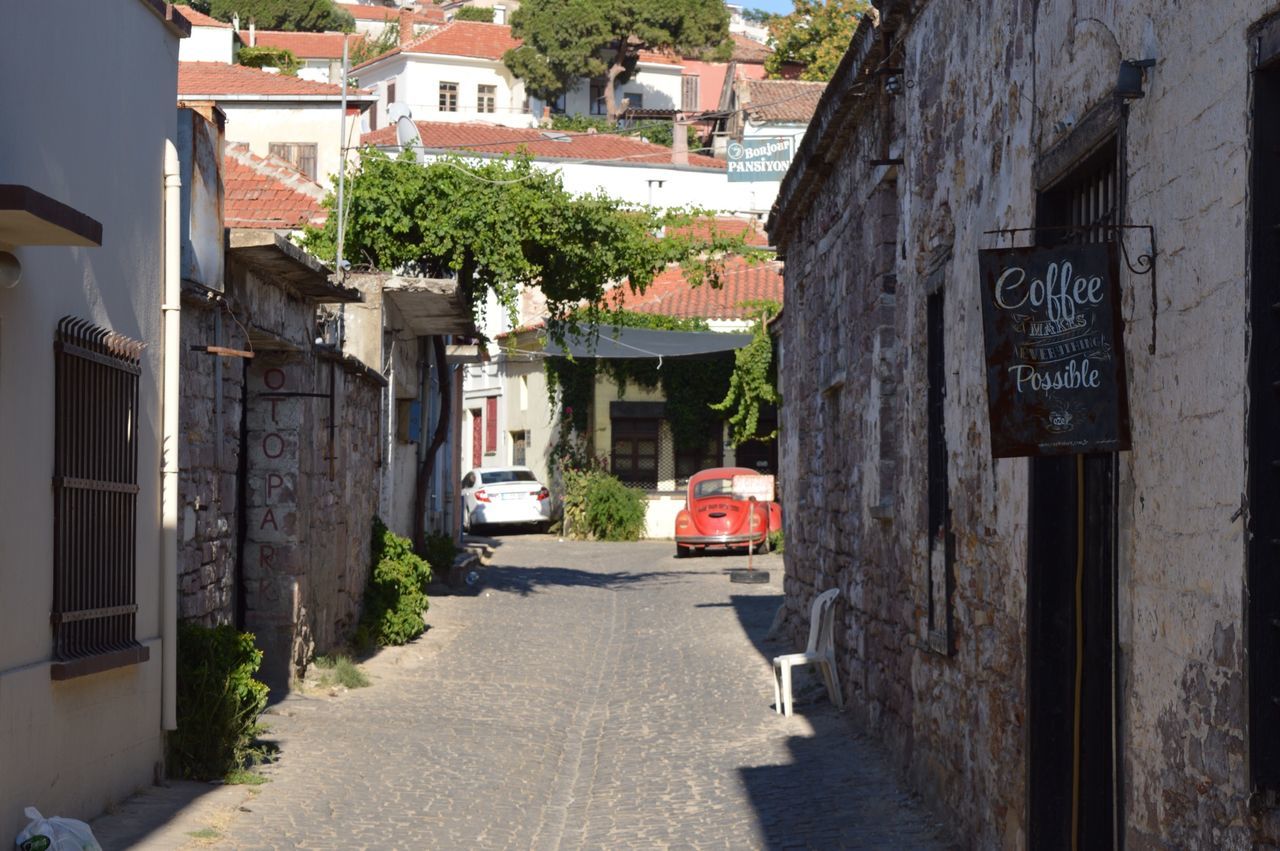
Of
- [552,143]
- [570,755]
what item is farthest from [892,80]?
[552,143]

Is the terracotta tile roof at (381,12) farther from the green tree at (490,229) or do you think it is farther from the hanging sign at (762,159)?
the green tree at (490,229)

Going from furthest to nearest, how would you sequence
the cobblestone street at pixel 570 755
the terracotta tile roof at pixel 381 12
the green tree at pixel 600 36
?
1. the terracotta tile roof at pixel 381 12
2. the green tree at pixel 600 36
3. the cobblestone street at pixel 570 755

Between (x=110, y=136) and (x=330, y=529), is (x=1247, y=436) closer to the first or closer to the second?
(x=110, y=136)

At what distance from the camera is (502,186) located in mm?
20047

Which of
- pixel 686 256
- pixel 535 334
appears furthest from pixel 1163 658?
pixel 535 334

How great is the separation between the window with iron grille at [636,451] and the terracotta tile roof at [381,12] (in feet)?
195

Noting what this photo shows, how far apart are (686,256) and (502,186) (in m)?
3.18

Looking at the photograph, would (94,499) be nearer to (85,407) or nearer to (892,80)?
(85,407)

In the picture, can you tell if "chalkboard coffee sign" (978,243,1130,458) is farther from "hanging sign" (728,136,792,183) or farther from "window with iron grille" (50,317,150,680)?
"hanging sign" (728,136,792,183)

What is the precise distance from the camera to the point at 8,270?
251 inches

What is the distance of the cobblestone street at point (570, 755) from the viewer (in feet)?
27.2

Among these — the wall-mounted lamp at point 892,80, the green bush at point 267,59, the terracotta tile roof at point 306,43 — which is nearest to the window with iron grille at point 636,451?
the green bush at point 267,59

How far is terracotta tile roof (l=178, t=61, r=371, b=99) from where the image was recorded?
108 ft

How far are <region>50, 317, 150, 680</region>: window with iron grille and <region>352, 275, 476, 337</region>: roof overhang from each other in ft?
31.8
